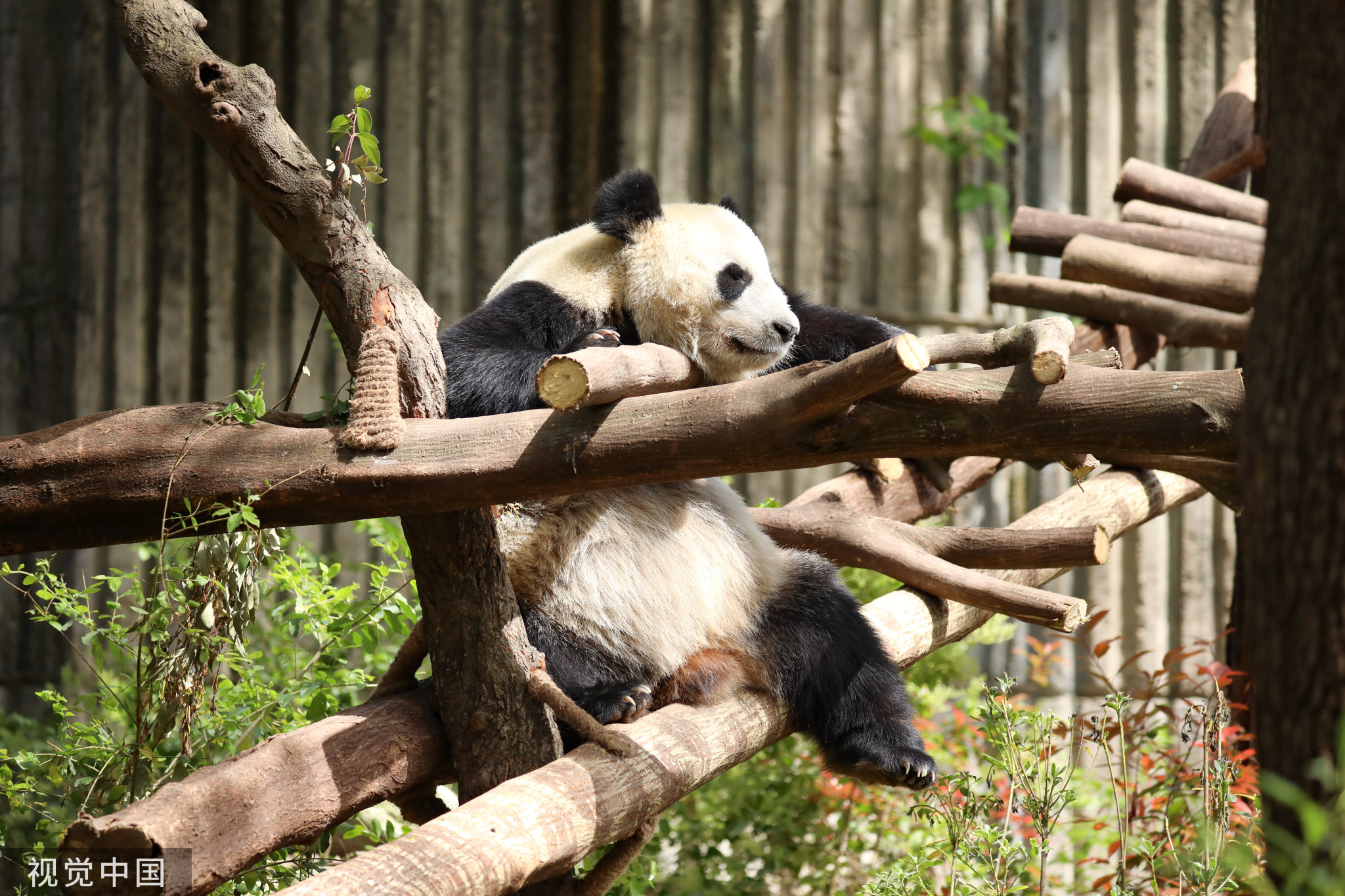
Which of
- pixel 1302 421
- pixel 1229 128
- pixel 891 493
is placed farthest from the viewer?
pixel 1229 128

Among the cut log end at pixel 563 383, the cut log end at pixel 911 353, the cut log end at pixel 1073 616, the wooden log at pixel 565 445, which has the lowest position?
the cut log end at pixel 1073 616

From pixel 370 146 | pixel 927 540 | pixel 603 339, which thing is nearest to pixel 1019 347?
pixel 603 339

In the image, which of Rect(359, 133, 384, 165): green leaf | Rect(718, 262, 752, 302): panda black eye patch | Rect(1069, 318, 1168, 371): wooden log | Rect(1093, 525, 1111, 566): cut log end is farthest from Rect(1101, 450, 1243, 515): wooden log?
Rect(359, 133, 384, 165): green leaf

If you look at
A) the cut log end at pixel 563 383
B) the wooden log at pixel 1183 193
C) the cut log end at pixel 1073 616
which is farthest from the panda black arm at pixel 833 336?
the wooden log at pixel 1183 193

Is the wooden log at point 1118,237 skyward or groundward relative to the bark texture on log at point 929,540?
skyward

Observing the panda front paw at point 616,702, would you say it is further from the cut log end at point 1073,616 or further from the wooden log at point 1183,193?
the wooden log at point 1183,193

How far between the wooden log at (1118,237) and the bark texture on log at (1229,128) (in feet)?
2.25

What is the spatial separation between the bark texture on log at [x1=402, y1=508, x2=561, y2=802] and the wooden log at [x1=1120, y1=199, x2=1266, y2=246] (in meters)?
3.20

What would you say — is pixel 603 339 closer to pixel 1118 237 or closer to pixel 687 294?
pixel 687 294

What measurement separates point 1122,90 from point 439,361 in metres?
4.81

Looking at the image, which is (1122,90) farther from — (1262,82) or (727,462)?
(727,462)

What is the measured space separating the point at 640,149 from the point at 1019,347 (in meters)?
4.07

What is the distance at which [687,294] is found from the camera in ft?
9.45

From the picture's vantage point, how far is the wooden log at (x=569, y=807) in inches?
65.6
